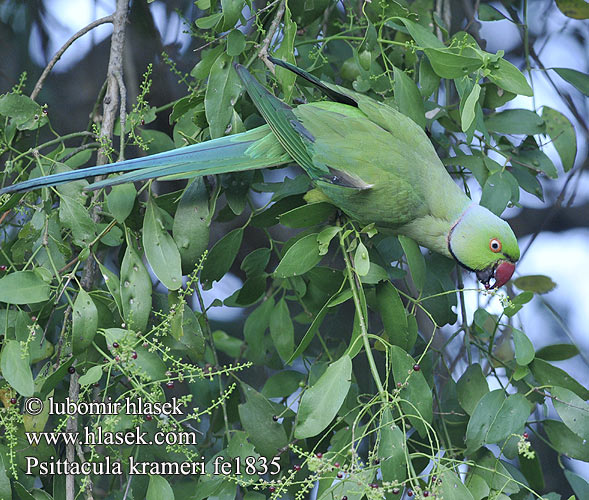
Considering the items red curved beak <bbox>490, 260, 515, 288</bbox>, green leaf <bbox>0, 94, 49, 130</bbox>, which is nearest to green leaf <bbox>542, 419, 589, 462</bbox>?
red curved beak <bbox>490, 260, 515, 288</bbox>

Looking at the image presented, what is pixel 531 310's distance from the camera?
2.71 meters

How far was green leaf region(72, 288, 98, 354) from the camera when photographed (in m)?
1.28

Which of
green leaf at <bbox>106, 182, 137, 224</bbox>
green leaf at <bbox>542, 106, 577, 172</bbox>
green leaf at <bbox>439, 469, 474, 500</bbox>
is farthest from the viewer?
green leaf at <bbox>542, 106, 577, 172</bbox>

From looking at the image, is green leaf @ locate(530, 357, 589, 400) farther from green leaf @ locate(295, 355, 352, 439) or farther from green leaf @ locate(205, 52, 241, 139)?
green leaf @ locate(205, 52, 241, 139)

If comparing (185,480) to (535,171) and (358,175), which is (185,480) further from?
(535,171)

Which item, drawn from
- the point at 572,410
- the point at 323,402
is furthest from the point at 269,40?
the point at 572,410

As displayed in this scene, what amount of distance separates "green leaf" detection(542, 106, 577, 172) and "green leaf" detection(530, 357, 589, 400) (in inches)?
23.0

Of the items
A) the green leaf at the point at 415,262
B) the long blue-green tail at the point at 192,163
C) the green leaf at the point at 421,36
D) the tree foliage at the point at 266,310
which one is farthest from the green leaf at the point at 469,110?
the long blue-green tail at the point at 192,163

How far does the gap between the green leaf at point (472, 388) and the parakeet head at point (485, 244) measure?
0.68ft

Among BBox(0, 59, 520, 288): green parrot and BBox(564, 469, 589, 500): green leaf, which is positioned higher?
BBox(0, 59, 520, 288): green parrot

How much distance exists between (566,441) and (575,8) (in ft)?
4.05

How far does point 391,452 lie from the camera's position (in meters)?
1.22

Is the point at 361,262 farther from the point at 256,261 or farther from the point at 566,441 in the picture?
the point at 566,441

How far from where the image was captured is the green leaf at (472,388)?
1.49 metres
